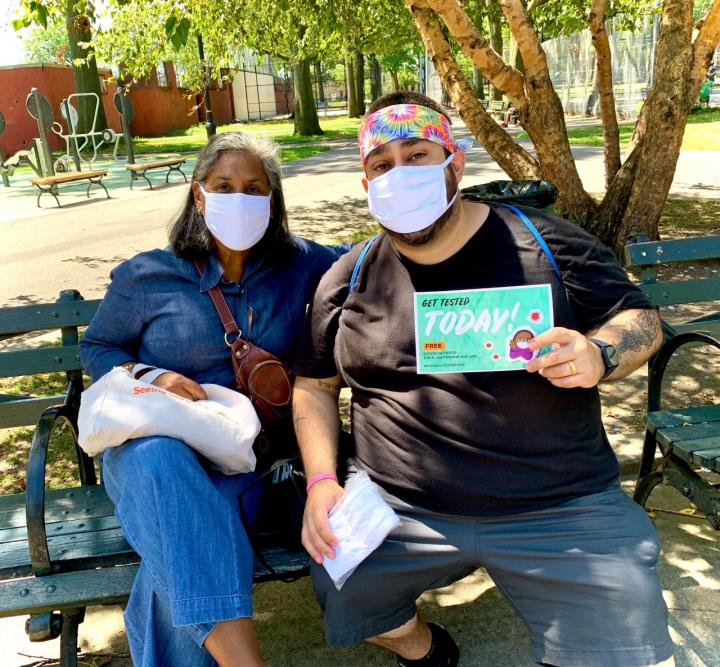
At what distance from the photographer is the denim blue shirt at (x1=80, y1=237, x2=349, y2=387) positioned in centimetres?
263

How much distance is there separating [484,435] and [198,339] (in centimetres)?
113

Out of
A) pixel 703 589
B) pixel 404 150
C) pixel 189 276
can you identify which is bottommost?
pixel 703 589

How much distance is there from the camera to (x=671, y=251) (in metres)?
3.15

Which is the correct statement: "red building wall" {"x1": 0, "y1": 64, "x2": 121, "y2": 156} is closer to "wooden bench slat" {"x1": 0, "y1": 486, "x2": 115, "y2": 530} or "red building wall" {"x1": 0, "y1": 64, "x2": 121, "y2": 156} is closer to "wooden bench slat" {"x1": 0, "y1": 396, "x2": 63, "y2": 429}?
"wooden bench slat" {"x1": 0, "y1": 396, "x2": 63, "y2": 429}

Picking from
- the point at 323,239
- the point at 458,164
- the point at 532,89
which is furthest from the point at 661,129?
the point at 458,164

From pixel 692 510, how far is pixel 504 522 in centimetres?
149

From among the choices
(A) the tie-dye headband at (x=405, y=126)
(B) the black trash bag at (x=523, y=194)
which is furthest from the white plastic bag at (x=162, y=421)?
(B) the black trash bag at (x=523, y=194)

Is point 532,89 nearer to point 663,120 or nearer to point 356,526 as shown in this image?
point 663,120

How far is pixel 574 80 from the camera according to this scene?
1163 inches

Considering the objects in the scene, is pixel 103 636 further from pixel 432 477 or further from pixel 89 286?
pixel 89 286

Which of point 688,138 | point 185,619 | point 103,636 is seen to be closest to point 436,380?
point 185,619

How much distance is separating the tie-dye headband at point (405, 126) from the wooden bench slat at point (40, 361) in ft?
4.95

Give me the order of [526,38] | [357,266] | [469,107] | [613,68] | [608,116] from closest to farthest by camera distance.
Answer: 1. [357,266]
2. [526,38]
3. [469,107]
4. [608,116]
5. [613,68]

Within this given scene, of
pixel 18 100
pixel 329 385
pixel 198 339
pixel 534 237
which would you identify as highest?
pixel 18 100
